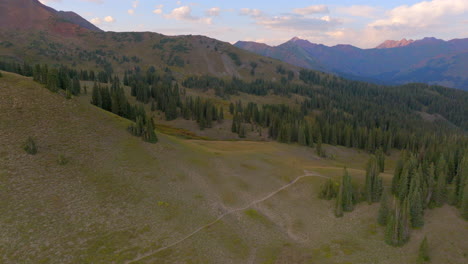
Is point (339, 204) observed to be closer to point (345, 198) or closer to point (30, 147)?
point (345, 198)

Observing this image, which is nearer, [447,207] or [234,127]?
[447,207]

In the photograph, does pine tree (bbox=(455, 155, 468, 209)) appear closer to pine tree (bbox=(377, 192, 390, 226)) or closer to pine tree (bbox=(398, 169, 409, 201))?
pine tree (bbox=(398, 169, 409, 201))

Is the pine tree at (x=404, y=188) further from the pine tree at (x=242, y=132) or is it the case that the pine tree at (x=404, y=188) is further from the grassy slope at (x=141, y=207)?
the pine tree at (x=242, y=132)

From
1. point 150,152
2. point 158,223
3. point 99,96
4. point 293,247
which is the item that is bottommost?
point 293,247

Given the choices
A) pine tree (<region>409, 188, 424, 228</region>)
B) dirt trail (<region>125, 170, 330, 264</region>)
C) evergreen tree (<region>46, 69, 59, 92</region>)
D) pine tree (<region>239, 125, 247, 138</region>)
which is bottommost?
pine tree (<region>239, 125, 247, 138</region>)

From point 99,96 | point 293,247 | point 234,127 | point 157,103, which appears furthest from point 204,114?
point 293,247

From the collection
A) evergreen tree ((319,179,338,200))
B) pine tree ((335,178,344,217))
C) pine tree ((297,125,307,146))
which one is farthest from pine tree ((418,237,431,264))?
pine tree ((297,125,307,146))

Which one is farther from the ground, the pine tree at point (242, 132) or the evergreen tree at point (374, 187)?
the evergreen tree at point (374, 187)

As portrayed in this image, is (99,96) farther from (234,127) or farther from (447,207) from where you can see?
(447,207)

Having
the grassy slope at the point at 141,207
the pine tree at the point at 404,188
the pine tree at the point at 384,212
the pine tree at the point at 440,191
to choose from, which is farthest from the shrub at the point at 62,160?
the pine tree at the point at 440,191
